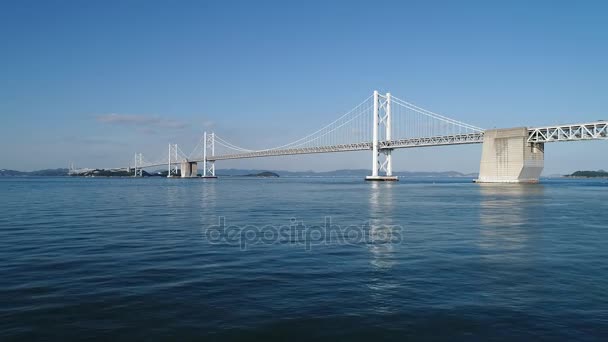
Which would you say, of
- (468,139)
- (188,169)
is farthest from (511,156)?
(188,169)

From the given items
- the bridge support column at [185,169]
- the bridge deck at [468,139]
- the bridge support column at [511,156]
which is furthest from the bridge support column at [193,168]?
the bridge support column at [511,156]

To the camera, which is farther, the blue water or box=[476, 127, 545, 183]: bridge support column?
box=[476, 127, 545, 183]: bridge support column

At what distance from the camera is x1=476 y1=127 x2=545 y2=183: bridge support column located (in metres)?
71.2

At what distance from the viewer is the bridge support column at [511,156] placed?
71.2 meters

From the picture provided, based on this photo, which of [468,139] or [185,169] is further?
[185,169]

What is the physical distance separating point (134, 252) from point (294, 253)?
427 cm

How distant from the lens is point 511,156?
72.3m

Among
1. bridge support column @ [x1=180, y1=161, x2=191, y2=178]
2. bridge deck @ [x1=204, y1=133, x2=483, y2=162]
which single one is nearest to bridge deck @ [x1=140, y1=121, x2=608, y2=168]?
bridge deck @ [x1=204, y1=133, x2=483, y2=162]

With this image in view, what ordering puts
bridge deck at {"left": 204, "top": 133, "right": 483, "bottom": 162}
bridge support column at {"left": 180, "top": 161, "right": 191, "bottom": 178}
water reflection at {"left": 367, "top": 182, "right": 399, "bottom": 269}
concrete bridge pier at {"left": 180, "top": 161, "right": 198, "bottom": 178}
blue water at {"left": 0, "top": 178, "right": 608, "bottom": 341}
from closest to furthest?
blue water at {"left": 0, "top": 178, "right": 608, "bottom": 341}
water reflection at {"left": 367, "top": 182, "right": 399, "bottom": 269}
bridge deck at {"left": 204, "top": 133, "right": 483, "bottom": 162}
bridge support column at {"left": 180, "top": 161, "right": 191, "bottom": 178}
concrete bridge pier at {"left": 180, "top": 161, "right": 198, "bottom": 178}

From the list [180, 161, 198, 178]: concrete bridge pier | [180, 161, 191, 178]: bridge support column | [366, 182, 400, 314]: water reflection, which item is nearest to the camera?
[366, 182, 400, 314]: water reflection

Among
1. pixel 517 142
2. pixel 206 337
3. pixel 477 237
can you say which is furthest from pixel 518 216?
pixel 517 142

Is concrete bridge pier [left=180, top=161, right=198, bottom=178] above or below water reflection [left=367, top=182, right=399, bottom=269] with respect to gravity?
above

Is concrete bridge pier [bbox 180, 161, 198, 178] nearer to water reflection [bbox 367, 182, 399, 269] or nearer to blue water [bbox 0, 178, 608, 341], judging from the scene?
water reflection [bbox 367, 182, 399, 269]

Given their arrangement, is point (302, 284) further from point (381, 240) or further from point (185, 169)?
point (185, 169)
